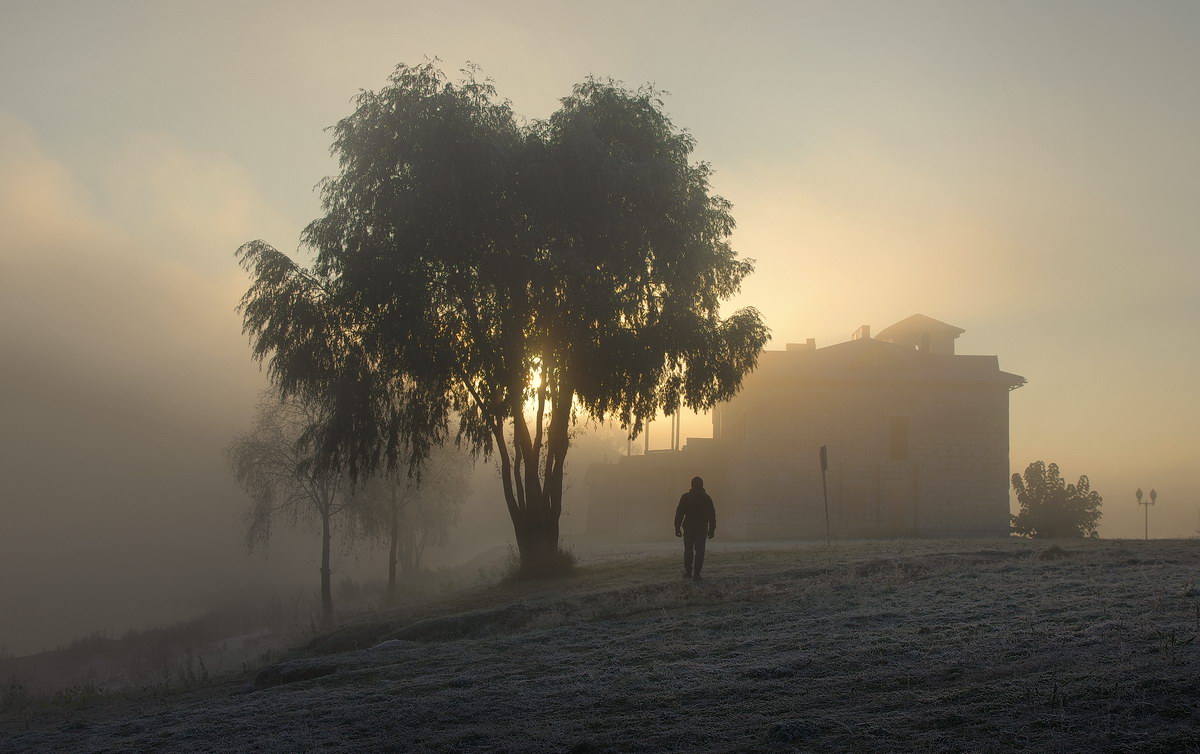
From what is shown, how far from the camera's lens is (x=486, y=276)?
1928cm

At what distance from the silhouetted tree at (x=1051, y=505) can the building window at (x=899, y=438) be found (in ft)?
30.4

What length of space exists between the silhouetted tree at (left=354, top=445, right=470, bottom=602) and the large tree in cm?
850

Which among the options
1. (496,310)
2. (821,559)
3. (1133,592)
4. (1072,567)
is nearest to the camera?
(1133,592)

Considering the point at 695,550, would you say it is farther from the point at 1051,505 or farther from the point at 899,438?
the point at 1051,505

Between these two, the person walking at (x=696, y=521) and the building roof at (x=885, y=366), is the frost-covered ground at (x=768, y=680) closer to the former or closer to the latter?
the person walking at (x=696, y=521)

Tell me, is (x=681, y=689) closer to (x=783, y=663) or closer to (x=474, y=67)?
(x=783, y=663)

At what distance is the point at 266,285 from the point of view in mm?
19906

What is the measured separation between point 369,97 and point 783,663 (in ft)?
52.3

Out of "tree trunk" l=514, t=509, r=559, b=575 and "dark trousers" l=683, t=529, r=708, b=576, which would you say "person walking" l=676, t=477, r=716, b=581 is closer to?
"dark trousers" l=683, t=529, r=708, b=576

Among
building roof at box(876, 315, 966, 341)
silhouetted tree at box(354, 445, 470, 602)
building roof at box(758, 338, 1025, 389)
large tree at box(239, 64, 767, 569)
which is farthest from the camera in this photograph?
building roof at box(876, 315, 966, 341)

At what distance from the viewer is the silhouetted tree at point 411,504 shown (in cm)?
3288

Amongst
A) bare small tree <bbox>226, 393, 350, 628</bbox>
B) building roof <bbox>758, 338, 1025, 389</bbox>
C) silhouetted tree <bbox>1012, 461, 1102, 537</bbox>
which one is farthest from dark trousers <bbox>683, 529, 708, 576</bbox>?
silhouetted tree <bbox>1012, 461, 1102, 537</bbox>

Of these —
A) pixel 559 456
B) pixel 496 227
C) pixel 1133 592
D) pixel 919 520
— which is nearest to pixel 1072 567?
pixel 1133 592

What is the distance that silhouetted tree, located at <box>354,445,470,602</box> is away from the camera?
32875 mm
